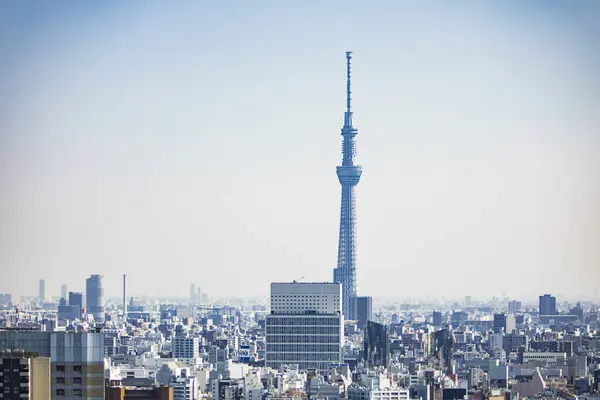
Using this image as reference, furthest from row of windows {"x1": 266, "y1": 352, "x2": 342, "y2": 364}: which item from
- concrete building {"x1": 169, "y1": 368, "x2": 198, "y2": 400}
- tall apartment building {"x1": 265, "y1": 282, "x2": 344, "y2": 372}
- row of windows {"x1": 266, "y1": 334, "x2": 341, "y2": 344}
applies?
concrete building {"x1": 169, "y1": 368, "x2": 198, "y2": 400}

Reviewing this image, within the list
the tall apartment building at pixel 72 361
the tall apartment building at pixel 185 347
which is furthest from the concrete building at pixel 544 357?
the tall apartment building at pixel 72 361

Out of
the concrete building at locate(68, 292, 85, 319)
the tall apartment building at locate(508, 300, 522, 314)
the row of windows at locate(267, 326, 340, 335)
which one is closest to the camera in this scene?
the row of windows at locate(267, 326, 340, 335)

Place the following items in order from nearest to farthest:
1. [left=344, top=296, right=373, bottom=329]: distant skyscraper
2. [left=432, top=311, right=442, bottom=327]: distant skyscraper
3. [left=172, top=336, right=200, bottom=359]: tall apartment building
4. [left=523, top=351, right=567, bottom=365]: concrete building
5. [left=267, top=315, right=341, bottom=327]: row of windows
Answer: [left=523, top=351, right=567, bottom=365]: concrete building, [left=267, top=315, right=341, bottom=327]: row of windows, [left=172, top=336, right=200, bottom=359]: tall apartment building, [left=344, top=296, right=373, bottom=329]: distant skyscraper, [left=432, top=311, right=442, bottom=327]: distant skyscraper

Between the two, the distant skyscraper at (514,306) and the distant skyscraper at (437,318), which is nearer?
the distant skyscraper at (514,306)

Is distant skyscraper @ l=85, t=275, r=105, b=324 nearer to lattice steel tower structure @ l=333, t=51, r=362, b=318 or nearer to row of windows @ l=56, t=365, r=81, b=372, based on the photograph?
lattice steel tower structure @ l=333, t=51, r=362, b=318

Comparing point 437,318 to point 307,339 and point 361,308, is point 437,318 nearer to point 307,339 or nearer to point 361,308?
point 361,308

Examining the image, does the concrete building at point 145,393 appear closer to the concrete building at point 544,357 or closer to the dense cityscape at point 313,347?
the dense cityscape at point 313,347
